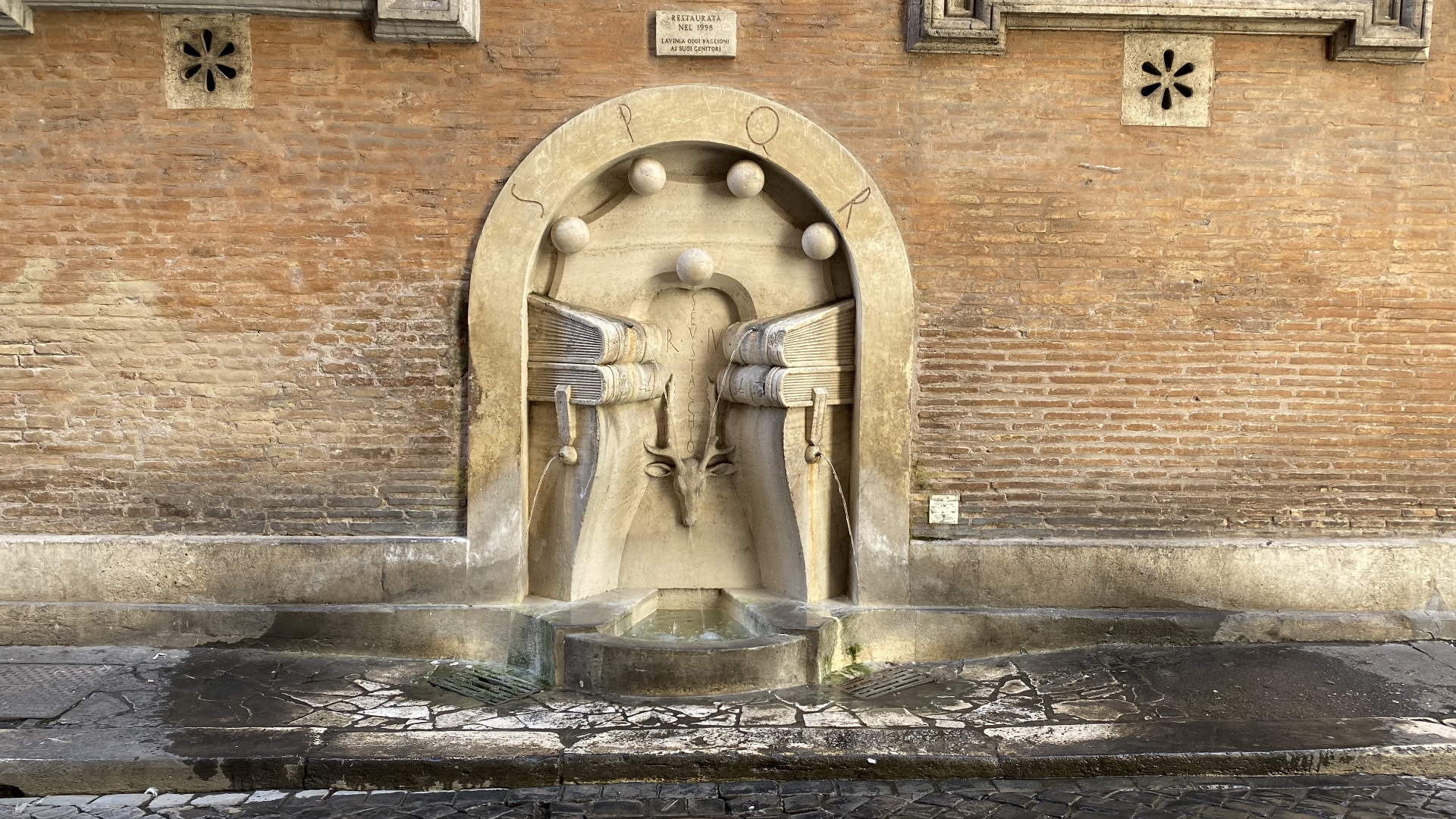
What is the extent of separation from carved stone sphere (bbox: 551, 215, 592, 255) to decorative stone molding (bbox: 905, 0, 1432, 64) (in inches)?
76.0

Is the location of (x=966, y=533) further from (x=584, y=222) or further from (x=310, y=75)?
(x=310, y=75)

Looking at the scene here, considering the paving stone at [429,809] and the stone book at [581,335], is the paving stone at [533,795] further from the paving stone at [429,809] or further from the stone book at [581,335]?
the stone book at [581,335]

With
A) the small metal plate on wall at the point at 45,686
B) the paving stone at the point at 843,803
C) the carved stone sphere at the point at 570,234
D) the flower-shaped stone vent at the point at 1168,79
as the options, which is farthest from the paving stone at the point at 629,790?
the flower-shaped stone vent at the point at 1168,79

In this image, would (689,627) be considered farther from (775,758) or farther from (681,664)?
(775,758)

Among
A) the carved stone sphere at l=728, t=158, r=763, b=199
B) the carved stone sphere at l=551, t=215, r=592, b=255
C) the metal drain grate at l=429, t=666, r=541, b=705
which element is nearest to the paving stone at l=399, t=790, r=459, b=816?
the metal drain grate at l=429, t=666, r=541, b=705

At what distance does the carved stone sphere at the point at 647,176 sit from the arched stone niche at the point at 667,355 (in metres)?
0.11

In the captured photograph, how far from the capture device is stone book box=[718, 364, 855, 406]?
5859mm

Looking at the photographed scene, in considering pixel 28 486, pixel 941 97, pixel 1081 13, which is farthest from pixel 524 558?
pixel 1081 13

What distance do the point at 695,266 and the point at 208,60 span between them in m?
2.66

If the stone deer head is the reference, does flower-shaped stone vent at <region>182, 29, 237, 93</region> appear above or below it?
above

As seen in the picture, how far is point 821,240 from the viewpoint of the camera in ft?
19.7

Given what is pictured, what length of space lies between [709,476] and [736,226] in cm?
141

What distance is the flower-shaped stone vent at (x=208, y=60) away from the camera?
18.9ft

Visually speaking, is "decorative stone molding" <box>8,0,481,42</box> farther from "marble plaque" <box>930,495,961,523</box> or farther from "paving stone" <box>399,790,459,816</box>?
"paving stone" <box>399,790,459,816</box>
